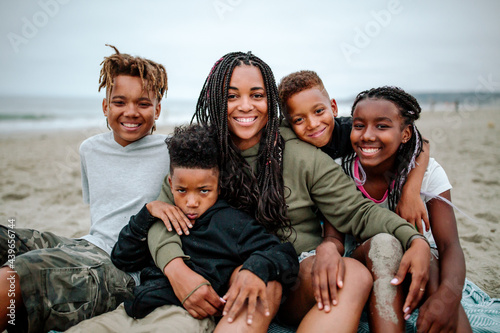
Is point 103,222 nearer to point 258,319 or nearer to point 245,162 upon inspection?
point 245,162

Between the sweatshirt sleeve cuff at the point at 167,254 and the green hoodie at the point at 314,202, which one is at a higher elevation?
the green hoodie at the point at 314,202

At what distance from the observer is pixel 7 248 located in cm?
203

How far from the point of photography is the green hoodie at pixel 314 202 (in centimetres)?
200

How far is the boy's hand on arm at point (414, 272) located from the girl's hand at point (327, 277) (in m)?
0.25

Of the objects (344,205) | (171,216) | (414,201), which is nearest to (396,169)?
(414,201)

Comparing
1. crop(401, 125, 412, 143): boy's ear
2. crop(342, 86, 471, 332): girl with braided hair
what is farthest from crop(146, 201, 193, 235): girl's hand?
crop(401, 125, 412, 143): boy's ear

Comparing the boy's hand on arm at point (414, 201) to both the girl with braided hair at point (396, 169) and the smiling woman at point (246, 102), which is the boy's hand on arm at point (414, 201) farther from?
the smiling woman at point (246, 102)

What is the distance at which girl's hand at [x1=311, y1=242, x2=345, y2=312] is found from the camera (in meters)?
1.65

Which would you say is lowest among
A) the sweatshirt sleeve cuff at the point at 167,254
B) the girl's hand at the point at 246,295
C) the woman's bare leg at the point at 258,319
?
the woman's bare leg at the point at 258,319

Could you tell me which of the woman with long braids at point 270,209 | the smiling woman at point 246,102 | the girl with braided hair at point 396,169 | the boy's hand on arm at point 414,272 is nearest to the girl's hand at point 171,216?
the woman with long braids at point 270,209

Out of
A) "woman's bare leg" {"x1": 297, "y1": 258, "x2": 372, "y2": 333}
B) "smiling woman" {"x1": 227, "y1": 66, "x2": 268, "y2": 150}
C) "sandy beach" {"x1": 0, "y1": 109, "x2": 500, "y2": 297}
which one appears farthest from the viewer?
"sandy beach" {"x1": 0, "y1": 109, "x2": 500, "y2": 297}

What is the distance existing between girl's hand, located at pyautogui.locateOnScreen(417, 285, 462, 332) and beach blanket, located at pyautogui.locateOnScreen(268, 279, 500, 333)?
0.35 metres

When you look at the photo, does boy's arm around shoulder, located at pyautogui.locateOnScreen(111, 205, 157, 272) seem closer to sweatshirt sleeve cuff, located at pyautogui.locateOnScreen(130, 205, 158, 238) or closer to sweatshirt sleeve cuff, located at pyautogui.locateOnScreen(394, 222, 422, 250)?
sweatshirt sleeve cuff, located at pyautogui.locateOnScreen(130, 205, 158, 238)

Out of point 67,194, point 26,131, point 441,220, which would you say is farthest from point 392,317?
point 26,131
